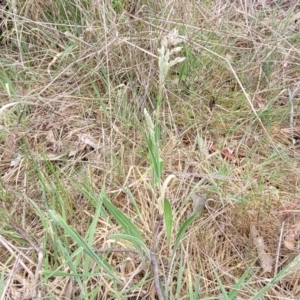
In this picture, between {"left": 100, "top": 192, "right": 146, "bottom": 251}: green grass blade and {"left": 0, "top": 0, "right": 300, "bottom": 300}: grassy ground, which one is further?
{"left": 0, "top": 0, "right": 300, "bottom": 300}: grassy ground

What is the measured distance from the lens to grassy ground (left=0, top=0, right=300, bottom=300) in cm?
119

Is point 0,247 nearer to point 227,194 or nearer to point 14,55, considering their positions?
point 227,194

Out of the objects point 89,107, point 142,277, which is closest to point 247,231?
point 142,277

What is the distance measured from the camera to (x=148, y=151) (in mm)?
1489

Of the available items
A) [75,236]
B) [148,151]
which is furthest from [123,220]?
[148,151]

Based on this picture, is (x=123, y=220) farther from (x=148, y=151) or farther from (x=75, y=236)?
A: (x=148, y=151)

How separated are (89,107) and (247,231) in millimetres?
764

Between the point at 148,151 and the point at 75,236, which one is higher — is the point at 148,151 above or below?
below

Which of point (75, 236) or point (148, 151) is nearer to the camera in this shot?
point (75, 236)

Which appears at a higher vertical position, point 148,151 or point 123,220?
point 123,220

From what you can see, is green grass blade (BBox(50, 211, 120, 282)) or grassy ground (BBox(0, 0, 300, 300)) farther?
grassy ground (BBox(0, 0, 300, 300))

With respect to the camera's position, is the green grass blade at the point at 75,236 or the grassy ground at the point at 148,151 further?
the grassy ground at the point at 148,151

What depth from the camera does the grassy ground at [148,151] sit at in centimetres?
119

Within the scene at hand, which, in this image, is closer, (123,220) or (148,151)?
(123,220)
